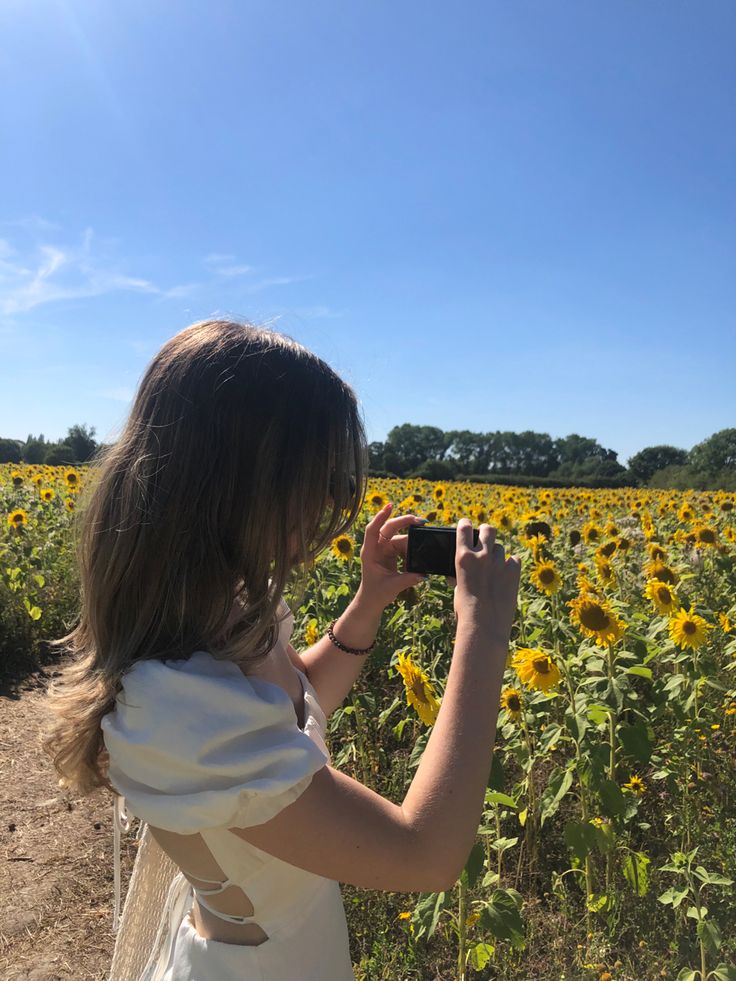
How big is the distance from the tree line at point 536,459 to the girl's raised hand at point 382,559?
1922cm

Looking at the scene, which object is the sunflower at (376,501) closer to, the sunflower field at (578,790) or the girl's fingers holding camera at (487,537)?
the sunflower field at (578,790)

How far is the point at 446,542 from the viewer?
1.43m

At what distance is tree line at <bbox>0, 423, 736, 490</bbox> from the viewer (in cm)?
2434

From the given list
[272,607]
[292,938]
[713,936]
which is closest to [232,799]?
[272,607]

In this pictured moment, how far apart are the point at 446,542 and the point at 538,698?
1300 millimetres

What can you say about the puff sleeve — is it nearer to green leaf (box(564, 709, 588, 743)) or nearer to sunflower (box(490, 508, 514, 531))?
green leaf (box(564, 709, 588, 743))

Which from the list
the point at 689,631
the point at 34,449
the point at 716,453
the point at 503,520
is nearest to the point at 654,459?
the point at 716,453

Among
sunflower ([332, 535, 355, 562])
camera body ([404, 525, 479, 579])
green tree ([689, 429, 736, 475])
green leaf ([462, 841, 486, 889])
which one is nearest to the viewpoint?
camera body ([404, 525, 479, 579])

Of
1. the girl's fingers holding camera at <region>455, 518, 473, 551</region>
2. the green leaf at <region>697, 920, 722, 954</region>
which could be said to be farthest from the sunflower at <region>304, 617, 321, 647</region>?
the girl's fingers holding camera at <region>455, 518, 473, 551</region>

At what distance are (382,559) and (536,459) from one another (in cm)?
3758

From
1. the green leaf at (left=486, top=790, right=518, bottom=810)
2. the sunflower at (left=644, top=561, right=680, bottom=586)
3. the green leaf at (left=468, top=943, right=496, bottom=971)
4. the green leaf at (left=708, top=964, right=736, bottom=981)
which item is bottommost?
the green leaf at (left=468, top=943, right=496, bottom=971)

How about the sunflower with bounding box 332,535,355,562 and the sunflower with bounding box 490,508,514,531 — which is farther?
the sunflower with bounding box 490,508,514,531

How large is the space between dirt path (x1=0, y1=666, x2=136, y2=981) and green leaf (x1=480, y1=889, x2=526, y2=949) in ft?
4.77

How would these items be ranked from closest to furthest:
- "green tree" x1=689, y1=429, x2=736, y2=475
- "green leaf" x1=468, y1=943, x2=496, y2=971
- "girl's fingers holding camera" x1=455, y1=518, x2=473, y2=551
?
1. "girl's fingers holding camera" x1=455, y1=518, x2=473, y2=551
2. "green leaf" x1=468, y1=943, x2=496, y2=971
3. "green tree" x1=689, y1=429, x2=736, y2=475
